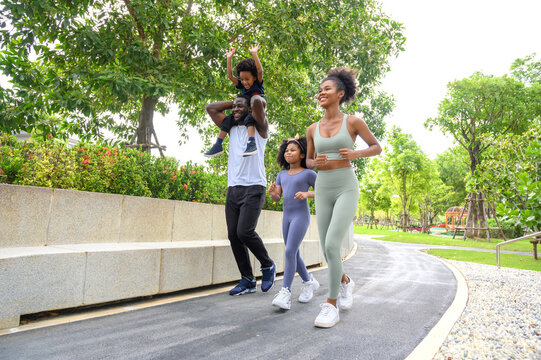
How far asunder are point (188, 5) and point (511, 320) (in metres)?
9.40

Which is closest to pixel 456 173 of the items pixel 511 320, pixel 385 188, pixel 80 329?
pixel 385 188

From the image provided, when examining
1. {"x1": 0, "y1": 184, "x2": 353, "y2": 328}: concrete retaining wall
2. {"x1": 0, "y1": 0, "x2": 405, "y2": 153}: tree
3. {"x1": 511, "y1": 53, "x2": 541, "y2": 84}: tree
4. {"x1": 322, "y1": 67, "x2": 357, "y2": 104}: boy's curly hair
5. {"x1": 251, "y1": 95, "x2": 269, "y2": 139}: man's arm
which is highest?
{"x1": 511, "y1": 53, "x2": 541, "y2": 84}: tree

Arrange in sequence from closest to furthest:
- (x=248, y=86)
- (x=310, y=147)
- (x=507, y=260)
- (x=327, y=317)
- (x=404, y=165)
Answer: (x=327, y=317)
(x=310, y=147)
(x=248, y=86)
(x=507, y=260)
(x=404, y=165)

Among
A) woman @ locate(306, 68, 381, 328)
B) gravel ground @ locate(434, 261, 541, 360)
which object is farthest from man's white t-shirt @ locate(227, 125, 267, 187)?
gravel ground @ locate(434, 261, 541, 360)

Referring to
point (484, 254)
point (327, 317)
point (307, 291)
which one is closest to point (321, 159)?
point (327, 317)

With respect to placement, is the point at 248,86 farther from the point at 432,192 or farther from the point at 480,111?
the point at 432,192

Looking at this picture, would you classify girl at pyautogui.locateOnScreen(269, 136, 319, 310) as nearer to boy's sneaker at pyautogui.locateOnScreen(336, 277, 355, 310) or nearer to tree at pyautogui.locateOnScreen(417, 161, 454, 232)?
boy's sneaker at pyautogui.locateOnScreen(336, 277, 355, 310)

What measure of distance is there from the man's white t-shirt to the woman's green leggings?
0.98 metres

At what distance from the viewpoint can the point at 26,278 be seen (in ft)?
9.55

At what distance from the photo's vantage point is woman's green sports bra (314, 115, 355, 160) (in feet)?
11.3

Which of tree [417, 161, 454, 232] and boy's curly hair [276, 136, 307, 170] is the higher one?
tree [417, 161, 454, 232]

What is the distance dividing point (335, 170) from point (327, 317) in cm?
139

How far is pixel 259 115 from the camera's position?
419 cm

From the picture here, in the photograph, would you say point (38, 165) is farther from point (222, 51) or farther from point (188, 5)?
point (188, 5)
